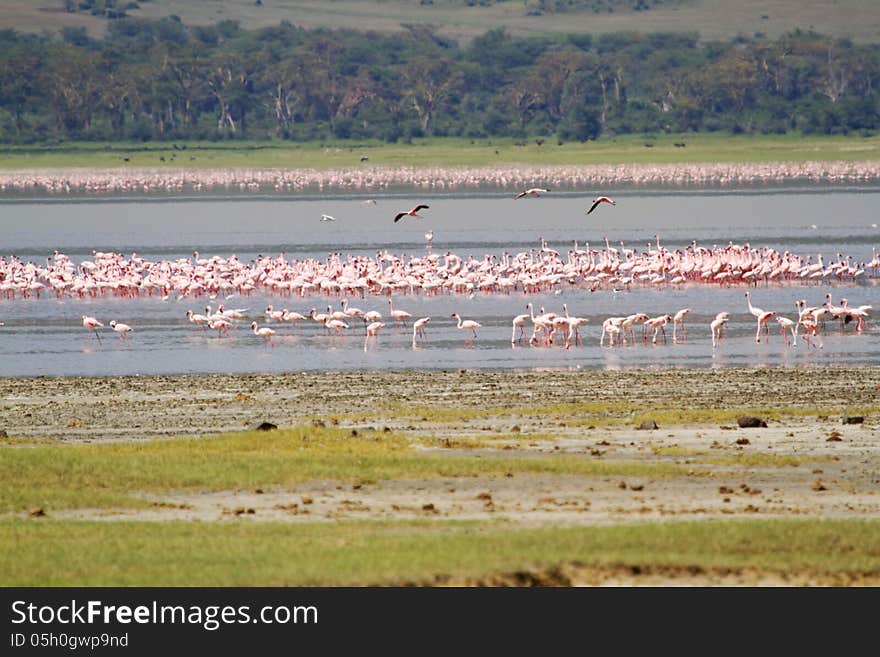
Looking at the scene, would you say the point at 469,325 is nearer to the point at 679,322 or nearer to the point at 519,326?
the point at 519,326

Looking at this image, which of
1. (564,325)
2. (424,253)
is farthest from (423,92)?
(564,325)

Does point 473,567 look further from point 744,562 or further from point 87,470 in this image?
point 87,470

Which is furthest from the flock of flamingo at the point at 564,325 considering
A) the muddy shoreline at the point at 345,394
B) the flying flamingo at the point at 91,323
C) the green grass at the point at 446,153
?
the green grass at the point at 446,153

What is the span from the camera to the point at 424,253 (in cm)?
5397

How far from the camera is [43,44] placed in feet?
582

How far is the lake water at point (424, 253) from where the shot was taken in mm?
29781

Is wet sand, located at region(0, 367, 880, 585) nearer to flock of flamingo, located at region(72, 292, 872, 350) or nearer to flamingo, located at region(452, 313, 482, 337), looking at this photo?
flock of flamingo, located at region(72, 292, 872, 350)

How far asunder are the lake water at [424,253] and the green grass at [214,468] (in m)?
10.9

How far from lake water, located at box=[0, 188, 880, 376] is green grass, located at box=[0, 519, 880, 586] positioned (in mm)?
14746

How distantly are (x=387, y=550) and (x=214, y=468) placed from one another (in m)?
4.25

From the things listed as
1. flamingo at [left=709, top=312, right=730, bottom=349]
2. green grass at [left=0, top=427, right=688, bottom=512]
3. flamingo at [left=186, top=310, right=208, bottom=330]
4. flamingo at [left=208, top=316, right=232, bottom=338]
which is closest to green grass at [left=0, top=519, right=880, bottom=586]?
green grass at [left=0, top=427, right=688, bottom=512]

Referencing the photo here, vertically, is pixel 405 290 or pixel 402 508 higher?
pixel 402 508

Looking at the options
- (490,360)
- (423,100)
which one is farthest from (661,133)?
(490,360)

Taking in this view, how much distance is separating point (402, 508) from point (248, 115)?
13092 centimetres
